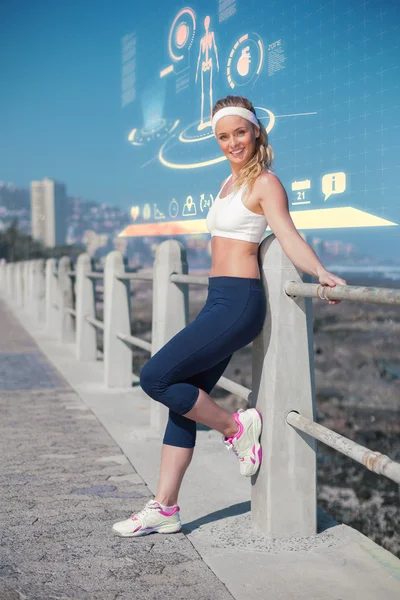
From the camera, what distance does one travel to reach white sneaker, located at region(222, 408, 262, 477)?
8.30ft

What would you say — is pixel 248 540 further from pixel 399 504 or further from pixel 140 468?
pixel 399 504

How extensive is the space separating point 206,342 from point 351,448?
23.6 inches

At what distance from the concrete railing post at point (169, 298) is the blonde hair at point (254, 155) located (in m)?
1.63

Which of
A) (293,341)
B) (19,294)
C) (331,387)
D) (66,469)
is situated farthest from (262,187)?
(331,387)

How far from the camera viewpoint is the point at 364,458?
196 cm

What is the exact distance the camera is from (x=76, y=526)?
8.71 feet

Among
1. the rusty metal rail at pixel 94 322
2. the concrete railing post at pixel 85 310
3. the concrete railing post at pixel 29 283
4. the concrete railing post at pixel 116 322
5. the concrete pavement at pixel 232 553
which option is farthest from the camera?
the concrete railing post at pixel 29 283

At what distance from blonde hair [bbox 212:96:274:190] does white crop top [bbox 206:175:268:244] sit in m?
0.04

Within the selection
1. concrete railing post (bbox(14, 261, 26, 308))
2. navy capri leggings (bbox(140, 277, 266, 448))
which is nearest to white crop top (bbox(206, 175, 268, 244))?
navy capri leggings (bbox(140, 277, 266, 448))

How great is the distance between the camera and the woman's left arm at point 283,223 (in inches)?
91.4

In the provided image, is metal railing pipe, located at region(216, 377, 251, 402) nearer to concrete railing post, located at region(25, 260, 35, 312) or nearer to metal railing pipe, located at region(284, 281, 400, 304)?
metal railing pipe, located at region(284, 281, 400, 304)

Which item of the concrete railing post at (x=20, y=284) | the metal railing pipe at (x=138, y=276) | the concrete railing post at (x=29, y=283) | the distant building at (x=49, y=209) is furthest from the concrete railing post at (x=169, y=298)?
the distant building at (x=49, y=209)

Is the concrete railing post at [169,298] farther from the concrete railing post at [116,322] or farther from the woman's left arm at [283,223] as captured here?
the woman's left arm at [283,223]

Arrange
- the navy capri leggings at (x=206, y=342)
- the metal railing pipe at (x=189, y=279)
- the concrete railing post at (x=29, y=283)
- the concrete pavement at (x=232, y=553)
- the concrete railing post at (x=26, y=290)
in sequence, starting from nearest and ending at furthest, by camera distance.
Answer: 1. the concrete pavement at (x=232, y=553)
2. the navy capri leggings at (x=206, y=342)
3. the metal railing pipe at (x=189, y=279)
4. the concrete railing post at (x=29, y=283)
5. the concrete railing post at (x=26, y=290)
